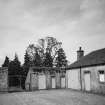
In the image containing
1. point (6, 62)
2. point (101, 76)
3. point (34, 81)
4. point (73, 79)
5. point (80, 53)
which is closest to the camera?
point (101, 76)

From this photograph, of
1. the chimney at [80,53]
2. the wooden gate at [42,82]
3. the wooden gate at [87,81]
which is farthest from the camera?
the chimney at [80,53]

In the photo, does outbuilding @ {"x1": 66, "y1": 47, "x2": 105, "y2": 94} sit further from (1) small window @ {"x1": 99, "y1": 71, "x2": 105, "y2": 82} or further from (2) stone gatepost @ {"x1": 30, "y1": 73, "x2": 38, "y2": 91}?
(2) stone gatepost @ {"x1": 30, "y1": 73, "x2": 38, "y2": 91}

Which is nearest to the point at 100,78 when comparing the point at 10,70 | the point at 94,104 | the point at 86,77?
the point at 86,77

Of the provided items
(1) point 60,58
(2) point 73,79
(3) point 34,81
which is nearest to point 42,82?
(3) point 34,81

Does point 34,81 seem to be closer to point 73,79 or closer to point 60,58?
point 73,79

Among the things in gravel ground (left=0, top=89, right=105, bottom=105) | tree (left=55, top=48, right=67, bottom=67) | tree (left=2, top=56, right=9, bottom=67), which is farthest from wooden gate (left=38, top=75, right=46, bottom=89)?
tree (left=2, top=56, right=9, bottom=67)

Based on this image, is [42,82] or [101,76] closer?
[101,76]

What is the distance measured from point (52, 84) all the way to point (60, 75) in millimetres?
2353

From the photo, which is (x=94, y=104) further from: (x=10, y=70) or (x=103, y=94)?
(x=10, y=70)

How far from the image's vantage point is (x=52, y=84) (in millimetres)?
27500

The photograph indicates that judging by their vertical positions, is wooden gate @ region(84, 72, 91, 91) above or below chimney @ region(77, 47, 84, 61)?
below

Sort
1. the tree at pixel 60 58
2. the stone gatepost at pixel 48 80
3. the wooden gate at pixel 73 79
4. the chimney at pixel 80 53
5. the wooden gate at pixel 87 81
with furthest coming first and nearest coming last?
the tree at pixel 60 58, the chimney at pixel 80 53, the stone gatepost at pixel 48 80, the wooden gate at pixel 73 79, the wooden gate at pixel 87 81

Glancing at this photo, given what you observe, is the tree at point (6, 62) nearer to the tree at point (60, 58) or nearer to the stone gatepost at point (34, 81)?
the tree at point (60, 58)

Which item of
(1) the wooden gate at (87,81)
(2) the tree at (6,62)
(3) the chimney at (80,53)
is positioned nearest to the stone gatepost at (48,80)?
(3) the chimney at (80,53)
